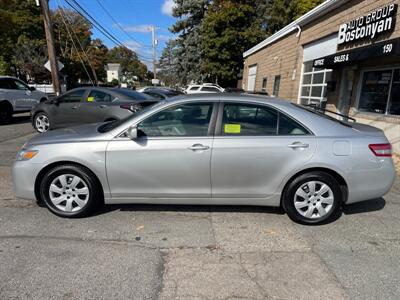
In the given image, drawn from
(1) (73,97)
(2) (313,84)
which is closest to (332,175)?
(1) (73,97)

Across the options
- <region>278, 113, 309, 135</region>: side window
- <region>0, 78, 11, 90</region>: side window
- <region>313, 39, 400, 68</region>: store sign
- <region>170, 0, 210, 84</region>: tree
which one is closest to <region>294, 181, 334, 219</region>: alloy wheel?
<region>278, 113, 309, 135</region>: side window

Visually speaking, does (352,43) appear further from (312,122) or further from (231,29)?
(231,29)

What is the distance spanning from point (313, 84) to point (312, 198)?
9971mm

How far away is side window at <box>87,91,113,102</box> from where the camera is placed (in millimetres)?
8242

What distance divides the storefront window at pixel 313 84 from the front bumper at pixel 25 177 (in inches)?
417

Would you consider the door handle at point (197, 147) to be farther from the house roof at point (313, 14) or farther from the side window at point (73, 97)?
the house roof at point (313, 14)

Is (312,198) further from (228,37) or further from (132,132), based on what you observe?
(228,37)

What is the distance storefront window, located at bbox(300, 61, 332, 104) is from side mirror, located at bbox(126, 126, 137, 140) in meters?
9.82

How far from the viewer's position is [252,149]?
3494 millimetres

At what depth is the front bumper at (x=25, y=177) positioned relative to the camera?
3.62 metres

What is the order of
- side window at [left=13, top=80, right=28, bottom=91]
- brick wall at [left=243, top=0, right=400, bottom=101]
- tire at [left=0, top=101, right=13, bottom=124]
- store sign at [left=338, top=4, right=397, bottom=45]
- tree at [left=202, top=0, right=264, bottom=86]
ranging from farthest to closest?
tree at [left=202, top=0, right=264, bottom=86] → side window at [left=13, top=80, right=28, bottom=91] → tire at [left=0, top=101, right=13, bottom=124] → brick wall at [left=243, top=0, right=400, bottom=101] → store sign at [left=338, top=4, right=397, bottom=45]

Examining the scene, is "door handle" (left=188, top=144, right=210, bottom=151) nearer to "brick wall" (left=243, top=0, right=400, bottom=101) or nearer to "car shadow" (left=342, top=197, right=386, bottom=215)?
"car shadow" (left=342, top=197, right=386, bottom=215)

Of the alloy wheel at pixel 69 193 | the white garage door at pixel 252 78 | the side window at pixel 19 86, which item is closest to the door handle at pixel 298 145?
the alloy wheel at pixel 69 193

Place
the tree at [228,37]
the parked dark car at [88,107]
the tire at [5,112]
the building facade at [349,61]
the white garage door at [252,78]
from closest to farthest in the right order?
the building facade at [349,61]
the parked dark car at [88,107]
the tire at [5,112]
the white garage door at [252,78]
the tree at [228,37]
